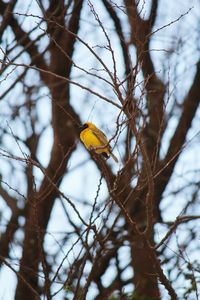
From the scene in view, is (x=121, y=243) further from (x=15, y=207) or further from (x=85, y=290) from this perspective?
(x=85, y=290)

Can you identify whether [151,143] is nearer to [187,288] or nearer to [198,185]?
[198,185]

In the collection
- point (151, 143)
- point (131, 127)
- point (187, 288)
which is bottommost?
point (187, 288)

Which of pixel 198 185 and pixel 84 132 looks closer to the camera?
A: pixel 84 132

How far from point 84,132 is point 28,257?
1.61 m

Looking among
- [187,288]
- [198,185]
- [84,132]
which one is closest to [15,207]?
[84,132]

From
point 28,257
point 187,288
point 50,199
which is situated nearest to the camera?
point 187,288

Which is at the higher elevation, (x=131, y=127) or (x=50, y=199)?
(x=50, y=199)

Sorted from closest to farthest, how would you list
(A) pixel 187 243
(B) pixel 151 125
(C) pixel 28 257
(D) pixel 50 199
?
(A) pixel 187 243 < (C) pixel 28 257 < (D) pixel 50 199 < (B) pixel 151 125

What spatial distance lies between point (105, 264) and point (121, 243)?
600mm

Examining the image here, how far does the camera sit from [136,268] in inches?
265

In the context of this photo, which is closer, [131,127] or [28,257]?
[131,127]

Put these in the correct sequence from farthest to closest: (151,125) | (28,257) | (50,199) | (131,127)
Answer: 1. (151,125)
2. (50,199)
3. (28,257)
4. (131,127)

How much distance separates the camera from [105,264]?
23.6ft

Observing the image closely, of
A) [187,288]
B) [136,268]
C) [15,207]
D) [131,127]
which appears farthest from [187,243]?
[131,127]
